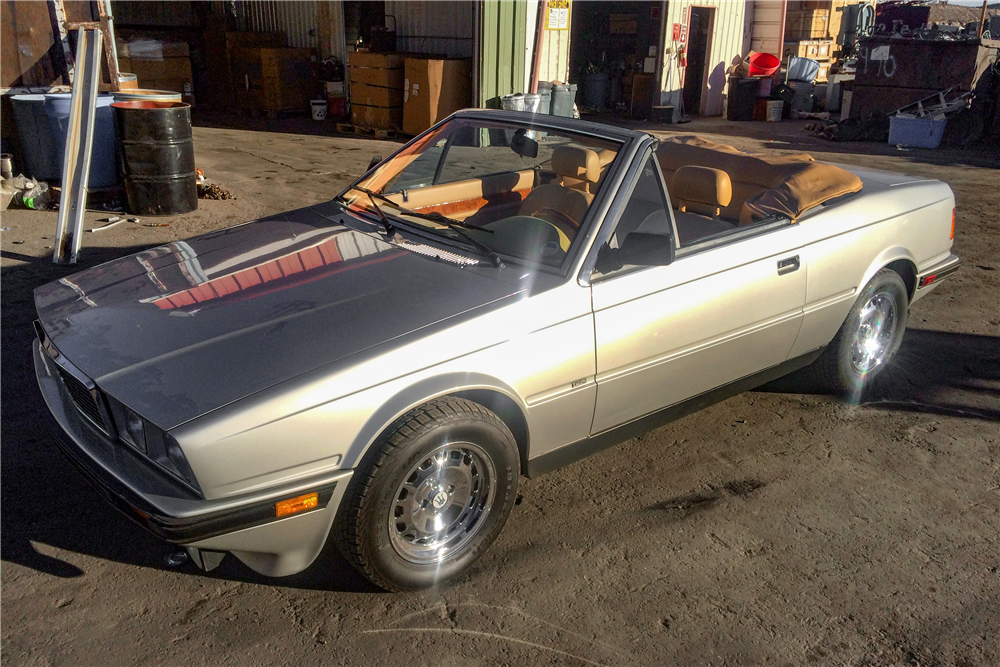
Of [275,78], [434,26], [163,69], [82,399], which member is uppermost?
[434,26]

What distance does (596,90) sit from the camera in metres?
19.0

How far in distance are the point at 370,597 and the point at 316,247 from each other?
1.47 meters

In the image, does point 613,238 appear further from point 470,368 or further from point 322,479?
point 322,479

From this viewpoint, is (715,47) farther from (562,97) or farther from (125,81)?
(125,81)

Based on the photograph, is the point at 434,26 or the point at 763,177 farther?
the point at 434,26

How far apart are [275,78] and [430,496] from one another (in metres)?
15.2

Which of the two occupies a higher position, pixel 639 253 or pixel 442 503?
pixel 639 253

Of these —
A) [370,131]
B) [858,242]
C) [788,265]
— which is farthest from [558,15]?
[788,265]

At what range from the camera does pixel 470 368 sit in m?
2.76

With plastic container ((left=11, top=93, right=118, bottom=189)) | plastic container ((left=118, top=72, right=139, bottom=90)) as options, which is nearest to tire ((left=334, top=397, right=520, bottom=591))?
plastic container ((left=11, top=93, right=118, bottom=189))

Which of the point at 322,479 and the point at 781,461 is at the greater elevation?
the point at 322,479

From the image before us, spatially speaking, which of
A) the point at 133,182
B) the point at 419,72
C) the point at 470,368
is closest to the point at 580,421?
the point at 470,368

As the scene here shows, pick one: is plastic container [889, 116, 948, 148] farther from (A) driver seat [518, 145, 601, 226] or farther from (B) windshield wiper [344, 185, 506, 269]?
(B) windshield wiper [344, 185, 506, 269]

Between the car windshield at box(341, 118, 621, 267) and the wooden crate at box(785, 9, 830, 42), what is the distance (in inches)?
790
